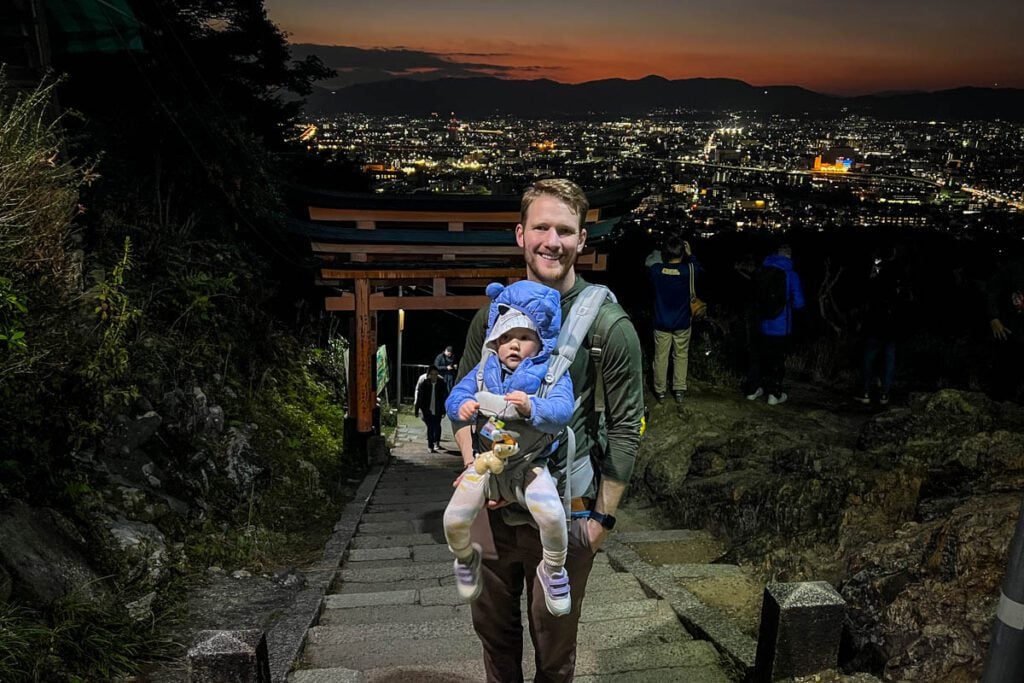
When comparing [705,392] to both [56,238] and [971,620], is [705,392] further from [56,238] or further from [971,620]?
[56,238]

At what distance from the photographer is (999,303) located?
7.11 metres

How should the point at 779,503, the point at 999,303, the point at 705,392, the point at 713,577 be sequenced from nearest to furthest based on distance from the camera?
the point at 713,577 < the point at 779,503 < the point at 999,303 < the point at 705,392

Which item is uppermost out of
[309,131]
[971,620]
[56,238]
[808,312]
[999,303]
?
[309,131]

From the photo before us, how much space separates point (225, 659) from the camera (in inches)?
105

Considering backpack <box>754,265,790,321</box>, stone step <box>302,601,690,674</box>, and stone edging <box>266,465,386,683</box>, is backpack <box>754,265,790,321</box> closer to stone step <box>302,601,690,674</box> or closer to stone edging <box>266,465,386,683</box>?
stone step <box>302,601,690,674</box>

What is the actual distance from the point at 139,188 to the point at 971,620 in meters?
11.7

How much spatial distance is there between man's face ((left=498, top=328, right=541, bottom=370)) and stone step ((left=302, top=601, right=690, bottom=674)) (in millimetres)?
2062

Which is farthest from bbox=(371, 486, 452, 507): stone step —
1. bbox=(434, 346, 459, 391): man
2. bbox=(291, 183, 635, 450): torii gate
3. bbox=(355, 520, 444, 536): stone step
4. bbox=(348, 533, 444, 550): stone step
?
bbox=(434, 346, 459, 391): man

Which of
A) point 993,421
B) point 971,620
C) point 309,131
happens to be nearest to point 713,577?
point 971,620

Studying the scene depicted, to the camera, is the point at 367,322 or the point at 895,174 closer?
the point at 367,322

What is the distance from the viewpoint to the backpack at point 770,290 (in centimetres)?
794

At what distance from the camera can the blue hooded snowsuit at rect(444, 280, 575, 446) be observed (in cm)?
230

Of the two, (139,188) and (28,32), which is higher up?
(28,32)

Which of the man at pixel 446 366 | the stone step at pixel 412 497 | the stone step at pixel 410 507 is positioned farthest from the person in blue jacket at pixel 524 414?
the man at pixel 446 366
